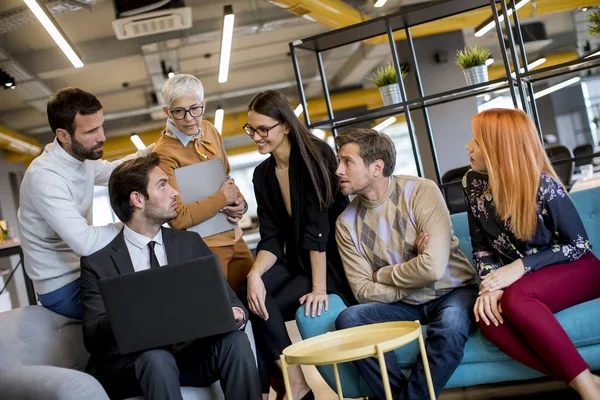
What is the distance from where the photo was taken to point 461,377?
108 inches

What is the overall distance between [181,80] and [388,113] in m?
1.63

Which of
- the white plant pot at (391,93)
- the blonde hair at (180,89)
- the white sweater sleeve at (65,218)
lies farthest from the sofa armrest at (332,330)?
the white plant pot at (391,93)

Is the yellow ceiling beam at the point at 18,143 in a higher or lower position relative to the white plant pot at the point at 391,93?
higher

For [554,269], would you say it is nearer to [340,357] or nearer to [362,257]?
[362,257]

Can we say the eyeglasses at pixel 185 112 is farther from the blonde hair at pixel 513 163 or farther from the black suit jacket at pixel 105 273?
the blonde hair at pixel 513 163

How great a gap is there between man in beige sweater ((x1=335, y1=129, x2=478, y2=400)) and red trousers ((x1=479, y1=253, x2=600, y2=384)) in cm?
19

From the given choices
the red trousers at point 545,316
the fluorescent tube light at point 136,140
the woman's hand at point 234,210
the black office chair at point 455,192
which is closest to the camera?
the red trousers at point 545,316

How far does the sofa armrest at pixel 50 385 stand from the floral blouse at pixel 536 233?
4.99ft

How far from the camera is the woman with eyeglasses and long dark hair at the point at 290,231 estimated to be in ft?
10.2

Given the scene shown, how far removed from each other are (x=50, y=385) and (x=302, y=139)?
1.46 metres

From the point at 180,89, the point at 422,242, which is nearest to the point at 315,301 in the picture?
the point at 422,242

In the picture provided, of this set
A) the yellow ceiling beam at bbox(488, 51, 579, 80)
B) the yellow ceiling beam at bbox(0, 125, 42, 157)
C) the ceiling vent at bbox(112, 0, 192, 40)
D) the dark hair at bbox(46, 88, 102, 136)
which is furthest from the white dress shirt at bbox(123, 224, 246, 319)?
the yellow ceiling beam at bbox(488, 51, 579, 80)

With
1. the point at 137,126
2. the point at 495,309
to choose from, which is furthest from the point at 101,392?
the point at 137,126

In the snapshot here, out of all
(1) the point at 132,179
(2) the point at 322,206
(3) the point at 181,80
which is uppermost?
(3) the point at 181,80
